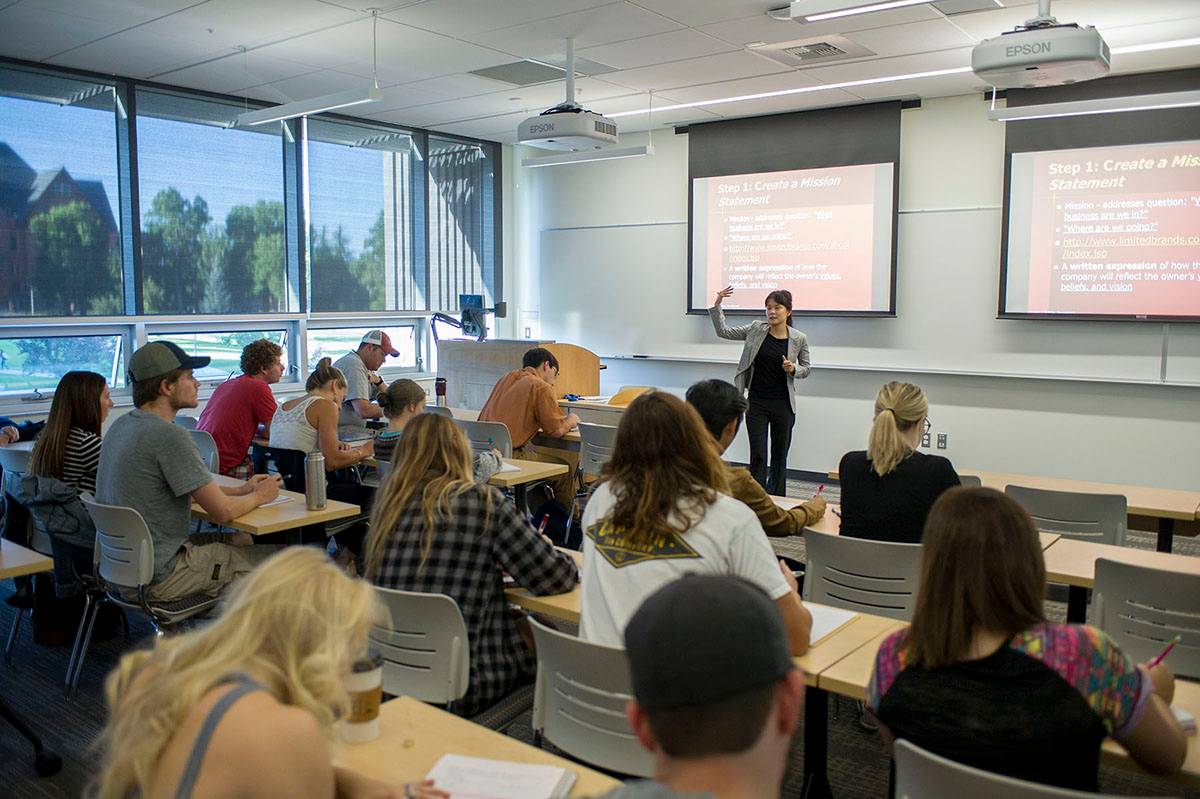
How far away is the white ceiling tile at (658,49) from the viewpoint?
567 cm

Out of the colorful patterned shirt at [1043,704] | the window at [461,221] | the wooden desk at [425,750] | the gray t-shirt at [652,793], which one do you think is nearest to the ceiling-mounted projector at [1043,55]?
the colorful patterned shirt at [1043,704]

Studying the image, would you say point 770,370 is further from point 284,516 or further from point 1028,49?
point 284,516

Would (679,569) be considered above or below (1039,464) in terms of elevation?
above

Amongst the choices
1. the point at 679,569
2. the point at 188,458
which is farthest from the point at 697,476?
the point at 188,458

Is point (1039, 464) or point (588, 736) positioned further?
point (1039, 464)

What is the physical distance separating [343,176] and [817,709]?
7003 millimetres

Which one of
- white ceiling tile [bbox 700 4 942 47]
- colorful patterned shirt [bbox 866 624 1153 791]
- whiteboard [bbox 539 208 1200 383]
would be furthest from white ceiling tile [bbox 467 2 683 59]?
colorful patterned shirt [bbox 866 624 1153 791]

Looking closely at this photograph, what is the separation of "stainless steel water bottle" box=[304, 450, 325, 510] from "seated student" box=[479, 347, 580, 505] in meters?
1.91

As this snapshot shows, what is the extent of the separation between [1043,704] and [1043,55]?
3.10 metres

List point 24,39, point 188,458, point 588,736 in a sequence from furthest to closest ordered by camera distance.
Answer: point 24,39 → point 188,458 → point 588,736

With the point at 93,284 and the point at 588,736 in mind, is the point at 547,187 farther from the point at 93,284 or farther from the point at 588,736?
the point at 588,736

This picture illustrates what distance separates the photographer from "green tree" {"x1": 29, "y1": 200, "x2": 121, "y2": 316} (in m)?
6.51

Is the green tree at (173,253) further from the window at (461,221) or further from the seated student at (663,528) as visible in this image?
the seated student at (663,528)

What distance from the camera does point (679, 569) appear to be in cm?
218
